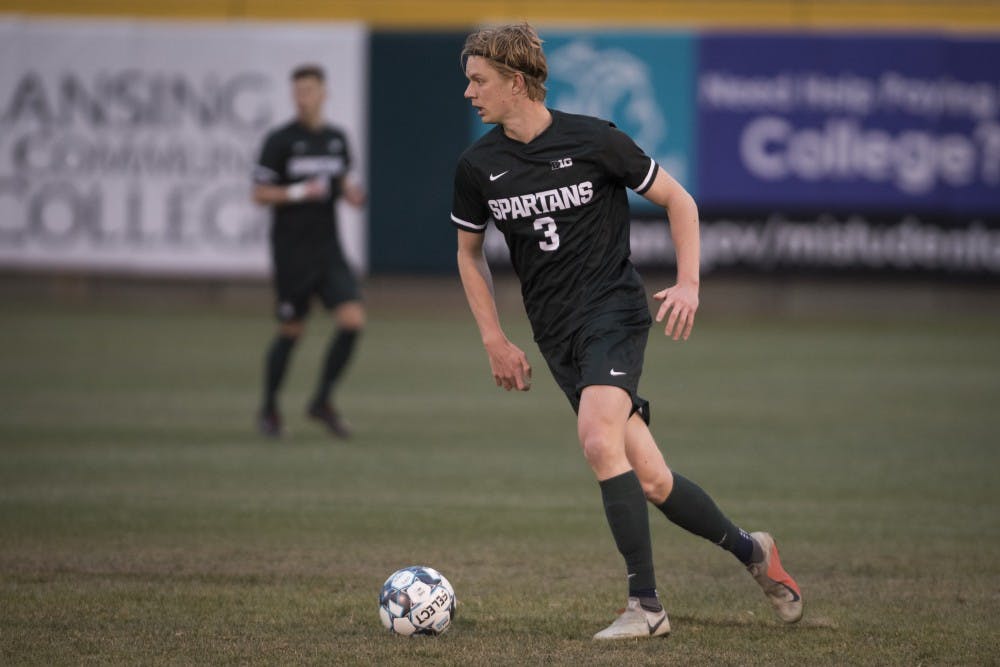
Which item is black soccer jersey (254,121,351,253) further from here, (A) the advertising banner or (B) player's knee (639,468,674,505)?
(A) the advertising banner

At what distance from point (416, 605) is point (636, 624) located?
2.67 feet

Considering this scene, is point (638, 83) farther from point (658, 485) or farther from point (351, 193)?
point (658, 485)

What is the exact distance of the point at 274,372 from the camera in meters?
11.3

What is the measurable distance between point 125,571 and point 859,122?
1733 centimetres

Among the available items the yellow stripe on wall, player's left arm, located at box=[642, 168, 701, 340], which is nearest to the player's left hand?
player's left arm, located at box=[642, 168, 701, 340]

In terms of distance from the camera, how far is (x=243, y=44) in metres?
22.1

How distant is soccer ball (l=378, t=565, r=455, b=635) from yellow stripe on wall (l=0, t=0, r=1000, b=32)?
17.9 metres

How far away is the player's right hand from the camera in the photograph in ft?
19.4

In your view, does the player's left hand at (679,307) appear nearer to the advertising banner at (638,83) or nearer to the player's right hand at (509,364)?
the player's right hand at (509,364)

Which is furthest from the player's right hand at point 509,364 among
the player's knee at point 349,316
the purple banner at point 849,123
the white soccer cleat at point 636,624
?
the purple banner at point 849,123

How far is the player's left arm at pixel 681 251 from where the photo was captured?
559cm

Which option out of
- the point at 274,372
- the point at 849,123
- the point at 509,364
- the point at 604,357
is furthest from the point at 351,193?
the point at 849,123

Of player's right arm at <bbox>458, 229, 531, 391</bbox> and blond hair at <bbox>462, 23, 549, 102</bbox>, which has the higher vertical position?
blond hair at <bbox>462, 23, 549, 102</bbox>

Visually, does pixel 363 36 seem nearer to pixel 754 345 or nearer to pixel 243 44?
pixel 243 44
